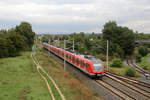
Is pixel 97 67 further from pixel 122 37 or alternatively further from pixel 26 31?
pixel 26 31

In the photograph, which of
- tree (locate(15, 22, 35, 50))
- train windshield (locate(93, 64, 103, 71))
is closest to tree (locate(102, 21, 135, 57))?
tree (locate(15, 22, 35, 50))

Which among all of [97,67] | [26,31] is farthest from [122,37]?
[97,67]

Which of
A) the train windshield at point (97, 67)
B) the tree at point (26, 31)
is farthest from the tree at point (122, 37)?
the train windshield at point (97, 67)

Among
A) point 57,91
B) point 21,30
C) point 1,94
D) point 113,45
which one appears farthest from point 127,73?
point 21,30

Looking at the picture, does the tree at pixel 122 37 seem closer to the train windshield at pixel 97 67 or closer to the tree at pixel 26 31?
the tree at pixel 26 31

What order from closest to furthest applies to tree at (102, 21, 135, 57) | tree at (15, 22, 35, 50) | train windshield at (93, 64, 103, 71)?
train windshield at (93, 64, 103, 71) < tree at (15, 22, 35, 50) < tree at (102, 21, 135, 57)

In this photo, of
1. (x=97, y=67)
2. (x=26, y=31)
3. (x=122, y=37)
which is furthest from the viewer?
(x=122, y=37)

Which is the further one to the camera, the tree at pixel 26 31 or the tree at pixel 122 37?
the tree at pixel 122 37

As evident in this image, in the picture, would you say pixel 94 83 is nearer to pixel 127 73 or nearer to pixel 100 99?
pixel 100 99

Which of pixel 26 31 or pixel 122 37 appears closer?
pixel 26 31

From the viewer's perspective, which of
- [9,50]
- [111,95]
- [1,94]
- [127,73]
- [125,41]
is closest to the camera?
[1,94]

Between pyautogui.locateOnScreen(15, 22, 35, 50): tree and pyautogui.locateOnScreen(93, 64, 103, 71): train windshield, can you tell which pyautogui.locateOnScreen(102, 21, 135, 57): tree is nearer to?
pyautogui.locateOnScreen(15, 22, 35, 50): tree

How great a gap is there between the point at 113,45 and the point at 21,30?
3433cm

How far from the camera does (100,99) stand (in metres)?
16.4
